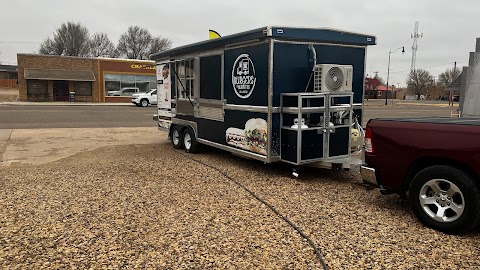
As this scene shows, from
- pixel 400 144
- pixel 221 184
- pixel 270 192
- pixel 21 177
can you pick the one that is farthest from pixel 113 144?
pixel 400 144

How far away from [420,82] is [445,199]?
107947 mm

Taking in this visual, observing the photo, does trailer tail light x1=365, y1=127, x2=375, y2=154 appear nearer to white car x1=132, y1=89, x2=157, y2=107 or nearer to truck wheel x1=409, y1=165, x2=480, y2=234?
truck wheel x1=409, y1=165, x2=480, y2=234

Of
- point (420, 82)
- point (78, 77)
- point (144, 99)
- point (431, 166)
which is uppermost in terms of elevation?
point (420, 82)

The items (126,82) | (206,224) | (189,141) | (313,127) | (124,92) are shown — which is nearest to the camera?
(206,224)

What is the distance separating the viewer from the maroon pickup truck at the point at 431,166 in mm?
4012

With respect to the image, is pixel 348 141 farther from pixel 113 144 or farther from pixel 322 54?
pixel 113 144

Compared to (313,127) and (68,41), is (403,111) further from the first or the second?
(68,41)

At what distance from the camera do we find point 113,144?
1106 centimetres

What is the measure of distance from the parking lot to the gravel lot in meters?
0.01

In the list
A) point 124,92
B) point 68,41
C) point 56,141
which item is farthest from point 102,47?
point 56,141

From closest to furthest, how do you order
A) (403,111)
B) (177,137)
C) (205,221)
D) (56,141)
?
(205,221) < (177,137) < (56,141) < (403,111)

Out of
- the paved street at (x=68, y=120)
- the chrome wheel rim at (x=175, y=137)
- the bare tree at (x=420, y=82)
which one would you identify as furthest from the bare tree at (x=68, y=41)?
the bare tree at (x=420, y=82)

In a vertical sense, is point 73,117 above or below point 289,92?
below

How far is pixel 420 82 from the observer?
101 meters
